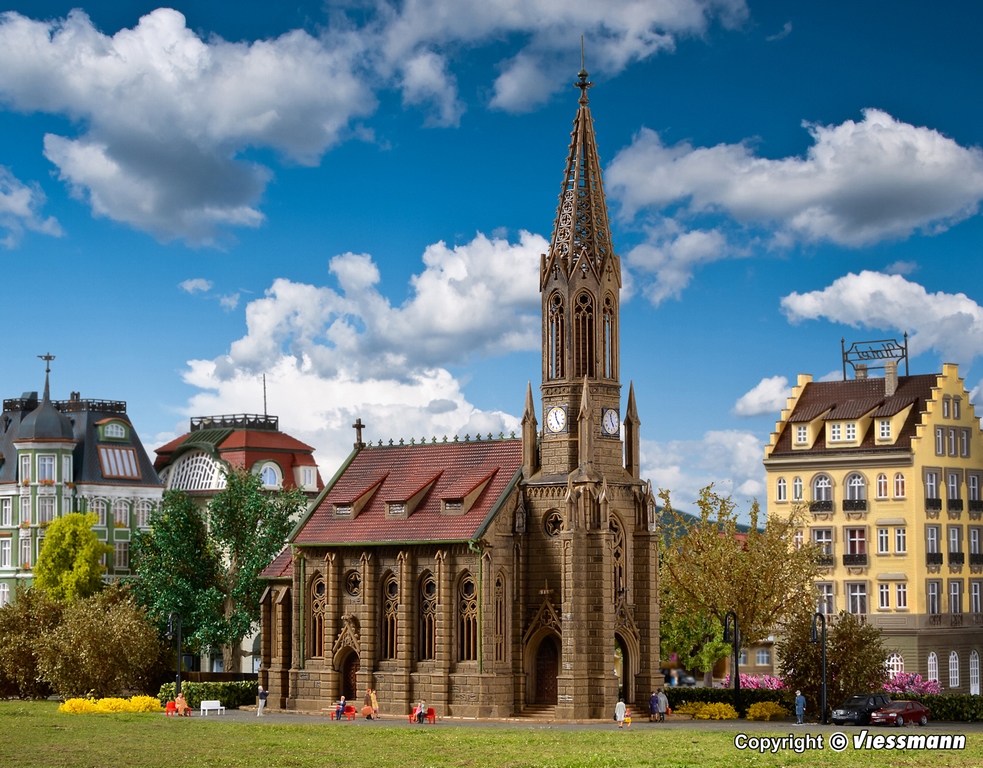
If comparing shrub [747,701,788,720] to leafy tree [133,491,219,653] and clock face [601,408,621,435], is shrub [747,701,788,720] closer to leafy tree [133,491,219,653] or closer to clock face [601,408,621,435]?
clock face [601,408,621,435]

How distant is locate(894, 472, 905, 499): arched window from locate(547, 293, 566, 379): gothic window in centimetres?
3117

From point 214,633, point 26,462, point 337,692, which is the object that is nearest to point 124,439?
point 26,462

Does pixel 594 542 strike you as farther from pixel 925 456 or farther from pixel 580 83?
pixel 925 456

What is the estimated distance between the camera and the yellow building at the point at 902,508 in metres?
95.1

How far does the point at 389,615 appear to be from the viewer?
74.5 metres

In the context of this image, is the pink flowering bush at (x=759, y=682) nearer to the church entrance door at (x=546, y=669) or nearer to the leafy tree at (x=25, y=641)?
the church entrance door at (x=546, y=669)

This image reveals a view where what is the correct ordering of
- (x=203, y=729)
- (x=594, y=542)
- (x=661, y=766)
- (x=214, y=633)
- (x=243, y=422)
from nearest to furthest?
1. (x=661, y=766)
2. (x=203, y=729)
3. (x=594, y=542)
4. (x=214, y=633)
5. (x=243, y=422)

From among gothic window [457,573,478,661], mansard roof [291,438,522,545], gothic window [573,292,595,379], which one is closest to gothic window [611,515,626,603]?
mansard roof [291,438,522,545]

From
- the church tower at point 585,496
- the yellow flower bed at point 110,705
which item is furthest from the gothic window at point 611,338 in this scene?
the yellow flower bed at point 110,705

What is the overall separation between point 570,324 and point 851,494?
31771mm

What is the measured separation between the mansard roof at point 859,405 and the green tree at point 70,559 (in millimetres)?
42777

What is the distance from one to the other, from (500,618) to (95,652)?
2353cm

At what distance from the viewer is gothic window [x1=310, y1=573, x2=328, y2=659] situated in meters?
77.0

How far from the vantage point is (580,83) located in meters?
75.2
